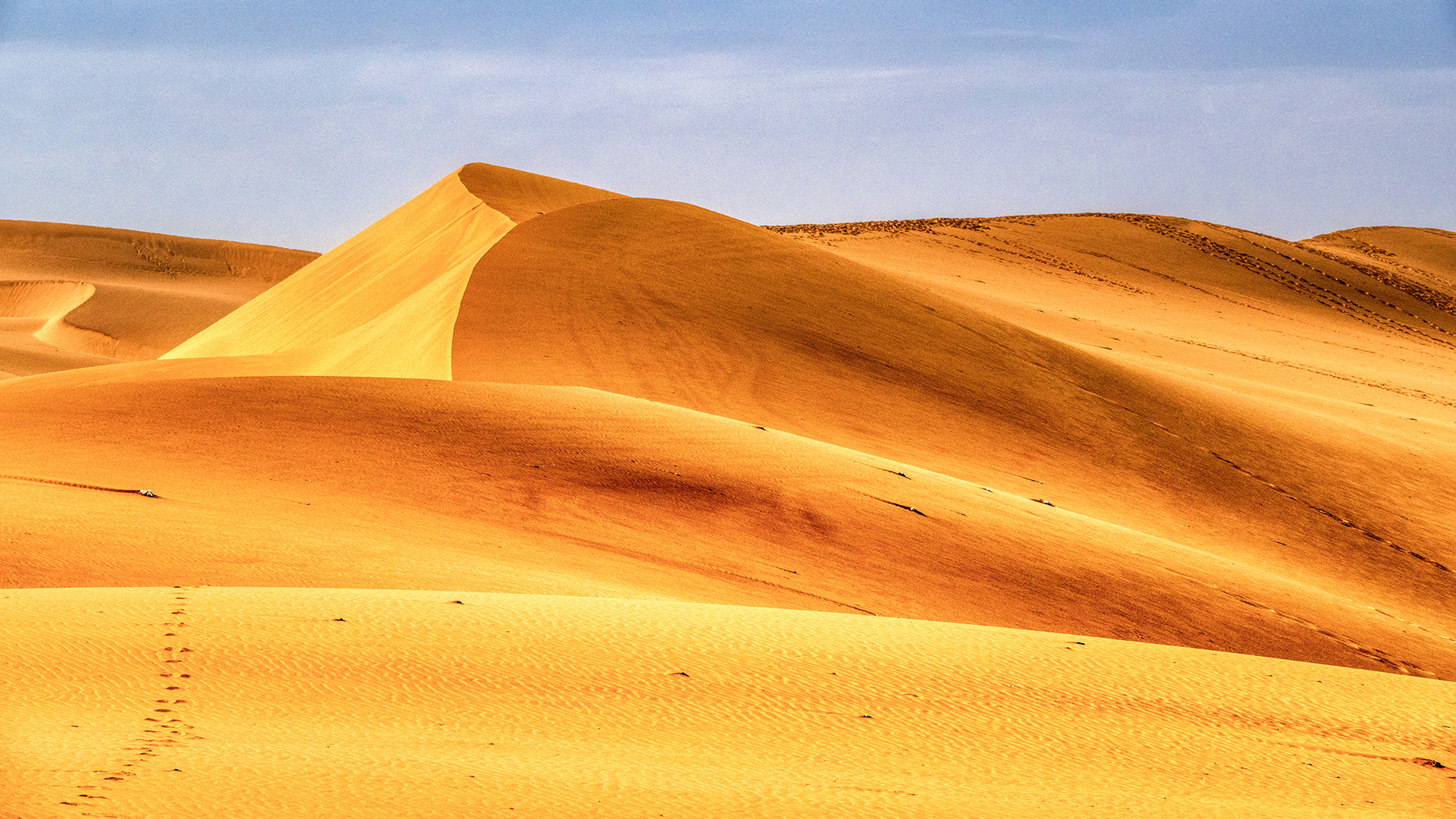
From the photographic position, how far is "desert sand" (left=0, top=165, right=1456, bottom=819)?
14.0ft

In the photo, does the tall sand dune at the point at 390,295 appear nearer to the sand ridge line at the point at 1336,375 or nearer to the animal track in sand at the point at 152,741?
the animal track in sand at the point at 152,741

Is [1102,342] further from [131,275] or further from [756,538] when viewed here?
[131,275]

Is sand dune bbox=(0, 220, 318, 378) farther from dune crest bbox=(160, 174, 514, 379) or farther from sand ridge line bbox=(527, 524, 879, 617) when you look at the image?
sand ridge line bbox=(527, 524, 879, 617)

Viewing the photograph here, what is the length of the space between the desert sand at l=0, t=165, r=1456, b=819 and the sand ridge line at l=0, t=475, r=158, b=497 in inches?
4.4

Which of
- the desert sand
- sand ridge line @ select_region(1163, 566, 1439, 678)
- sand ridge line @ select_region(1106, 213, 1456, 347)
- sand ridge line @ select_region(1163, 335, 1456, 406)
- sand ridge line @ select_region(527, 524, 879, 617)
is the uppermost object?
sand ridge line @ select_region(1106, 213, 1456, 347)

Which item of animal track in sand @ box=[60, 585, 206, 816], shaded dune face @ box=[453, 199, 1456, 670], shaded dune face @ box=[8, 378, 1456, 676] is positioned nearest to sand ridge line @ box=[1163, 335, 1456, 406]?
shaded dune face @ box=[453, 199, 1456, 670]

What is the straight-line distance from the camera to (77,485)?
9.09 meters

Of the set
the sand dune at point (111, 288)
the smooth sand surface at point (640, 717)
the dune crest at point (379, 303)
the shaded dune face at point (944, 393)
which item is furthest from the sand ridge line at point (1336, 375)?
the sand dune at point (111, 288)

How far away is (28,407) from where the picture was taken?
1166 centimetres

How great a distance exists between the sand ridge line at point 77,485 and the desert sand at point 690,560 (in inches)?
4.4

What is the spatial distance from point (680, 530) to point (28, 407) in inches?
267

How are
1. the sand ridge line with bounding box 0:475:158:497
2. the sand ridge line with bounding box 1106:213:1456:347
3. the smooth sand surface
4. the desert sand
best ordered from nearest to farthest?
the smooth sand surface < the desert sand < the sand ridge line with bounding box 0:475:158:497 < the sand ridge line with bounding box 1106:213:1456:347

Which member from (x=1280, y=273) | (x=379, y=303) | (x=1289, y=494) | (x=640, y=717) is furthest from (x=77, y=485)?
(x=1280, y=273)

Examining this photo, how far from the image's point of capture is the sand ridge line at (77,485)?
29.2 ft
